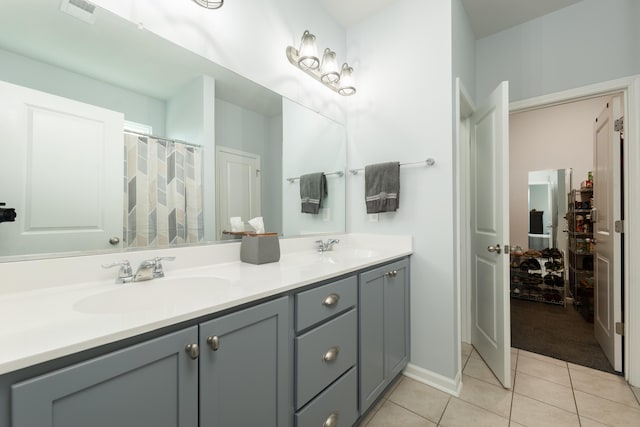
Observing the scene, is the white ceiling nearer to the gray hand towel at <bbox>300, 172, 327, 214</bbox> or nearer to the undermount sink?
the gray hand towel at <bbox>300, 172, 327, 214</bbox>

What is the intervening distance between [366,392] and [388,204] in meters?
1.12

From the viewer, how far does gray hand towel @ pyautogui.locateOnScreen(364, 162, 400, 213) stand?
1.88 metres

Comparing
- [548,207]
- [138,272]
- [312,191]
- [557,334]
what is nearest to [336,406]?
[138,272]

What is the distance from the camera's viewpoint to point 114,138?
1050mm

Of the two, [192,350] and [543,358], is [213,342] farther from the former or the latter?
[543,358]

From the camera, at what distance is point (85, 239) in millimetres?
987

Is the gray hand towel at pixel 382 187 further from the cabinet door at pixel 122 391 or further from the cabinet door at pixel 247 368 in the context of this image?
the cabinet door at pixel 122 391

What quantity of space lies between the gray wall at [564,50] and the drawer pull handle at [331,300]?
224 centimetres

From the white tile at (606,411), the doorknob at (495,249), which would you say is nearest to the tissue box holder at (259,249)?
the doorknob at (495,249)

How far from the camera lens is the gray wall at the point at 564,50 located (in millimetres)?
1828

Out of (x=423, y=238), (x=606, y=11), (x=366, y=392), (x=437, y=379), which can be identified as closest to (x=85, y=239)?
(x=366, y=392)

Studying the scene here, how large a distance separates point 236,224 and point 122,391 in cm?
92

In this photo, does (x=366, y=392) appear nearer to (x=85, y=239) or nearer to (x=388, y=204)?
(x=388, y=204)

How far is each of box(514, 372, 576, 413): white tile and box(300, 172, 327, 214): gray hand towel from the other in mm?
1736
